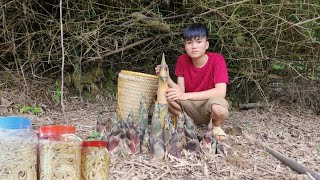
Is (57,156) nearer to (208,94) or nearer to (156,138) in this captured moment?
(156,138)

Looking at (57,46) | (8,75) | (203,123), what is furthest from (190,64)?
(8,75)

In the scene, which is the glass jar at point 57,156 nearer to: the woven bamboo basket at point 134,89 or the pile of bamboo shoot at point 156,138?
the pile of bamboo shoot at point 156,138

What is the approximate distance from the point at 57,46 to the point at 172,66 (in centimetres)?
126

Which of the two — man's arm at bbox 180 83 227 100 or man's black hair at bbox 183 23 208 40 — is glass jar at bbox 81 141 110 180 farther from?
man's black hair at bbox 183 23 208 40

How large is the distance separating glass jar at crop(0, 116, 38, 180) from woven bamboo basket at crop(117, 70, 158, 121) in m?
2.26

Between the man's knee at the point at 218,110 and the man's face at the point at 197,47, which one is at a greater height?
the man's face at the point at 197,47

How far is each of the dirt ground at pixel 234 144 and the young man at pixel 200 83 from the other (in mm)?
267

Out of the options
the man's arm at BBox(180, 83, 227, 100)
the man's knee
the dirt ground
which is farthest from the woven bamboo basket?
the man's knee

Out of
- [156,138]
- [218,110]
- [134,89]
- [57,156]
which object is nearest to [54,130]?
[57,156]

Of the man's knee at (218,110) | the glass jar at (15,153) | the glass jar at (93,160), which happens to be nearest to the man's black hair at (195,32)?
the man's knee at (218,110)

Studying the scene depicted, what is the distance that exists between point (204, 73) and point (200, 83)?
0.09 m

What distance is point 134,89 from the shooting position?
11.6 ft

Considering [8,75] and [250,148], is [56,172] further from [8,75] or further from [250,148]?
[8,75]

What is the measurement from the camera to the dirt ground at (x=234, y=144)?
2539 mm
